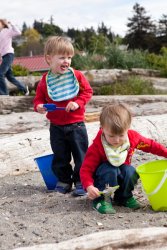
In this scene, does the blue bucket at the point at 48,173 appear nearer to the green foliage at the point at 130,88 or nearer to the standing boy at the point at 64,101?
the standing boy at the point at 64,101

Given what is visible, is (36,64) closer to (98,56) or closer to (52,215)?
(98,56)

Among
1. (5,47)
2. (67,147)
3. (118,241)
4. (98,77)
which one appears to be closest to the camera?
(118,241)

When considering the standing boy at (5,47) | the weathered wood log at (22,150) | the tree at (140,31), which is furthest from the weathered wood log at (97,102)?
the tree at (140,31)

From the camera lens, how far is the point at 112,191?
10.6ft

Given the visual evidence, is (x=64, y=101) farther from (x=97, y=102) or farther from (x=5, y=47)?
(x=5, y=47)

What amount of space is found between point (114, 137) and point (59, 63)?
88cm

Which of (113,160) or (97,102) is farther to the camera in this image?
(97,102)

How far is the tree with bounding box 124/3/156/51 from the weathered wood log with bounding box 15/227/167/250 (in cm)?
2353

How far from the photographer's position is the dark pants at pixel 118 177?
3.27m

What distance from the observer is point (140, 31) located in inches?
1059

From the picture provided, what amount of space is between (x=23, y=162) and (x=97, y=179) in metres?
1.37

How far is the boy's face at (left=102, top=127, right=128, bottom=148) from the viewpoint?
3.19 meters

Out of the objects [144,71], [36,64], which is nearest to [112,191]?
[144,71]

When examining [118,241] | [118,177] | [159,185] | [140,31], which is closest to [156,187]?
[159,185]
